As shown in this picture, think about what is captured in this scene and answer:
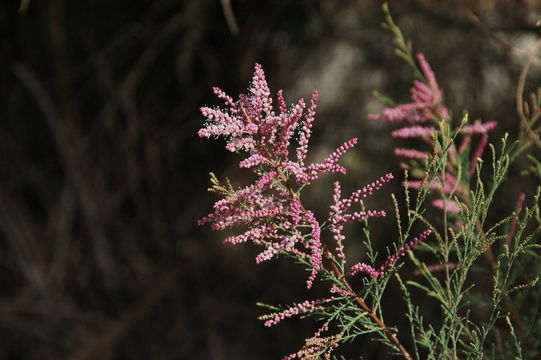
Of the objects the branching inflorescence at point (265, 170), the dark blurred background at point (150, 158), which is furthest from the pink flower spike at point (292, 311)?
the dark blurred background at point (150, 158)

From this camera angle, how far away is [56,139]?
2.78m

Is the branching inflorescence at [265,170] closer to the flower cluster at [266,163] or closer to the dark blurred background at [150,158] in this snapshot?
the flower cluster at [266,163]

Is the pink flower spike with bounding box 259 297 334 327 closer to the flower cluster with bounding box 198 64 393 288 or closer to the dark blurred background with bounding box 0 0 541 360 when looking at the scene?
the flower cluster with bounding box 198 64 393 288

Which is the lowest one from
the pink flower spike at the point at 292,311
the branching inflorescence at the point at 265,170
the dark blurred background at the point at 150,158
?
the pink flower spike at the point at 292,311

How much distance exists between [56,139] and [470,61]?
1730 mm

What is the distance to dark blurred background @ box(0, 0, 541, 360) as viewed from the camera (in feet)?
8.13

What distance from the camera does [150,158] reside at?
2.77m

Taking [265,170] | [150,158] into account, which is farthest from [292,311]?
[150,158]

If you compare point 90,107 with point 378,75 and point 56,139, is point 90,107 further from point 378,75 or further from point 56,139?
point 378,75

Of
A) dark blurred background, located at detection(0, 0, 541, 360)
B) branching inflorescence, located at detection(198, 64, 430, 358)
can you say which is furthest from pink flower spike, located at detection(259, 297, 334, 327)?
dark blurred background, located at detection(0, 0, 541, 360)

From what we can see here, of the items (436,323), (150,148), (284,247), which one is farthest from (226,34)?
(284,247)

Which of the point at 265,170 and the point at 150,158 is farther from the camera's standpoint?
the point at 150,158

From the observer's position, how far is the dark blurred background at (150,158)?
2.48 meters

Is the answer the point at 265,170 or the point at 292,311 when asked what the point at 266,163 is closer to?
the point at 265,170
